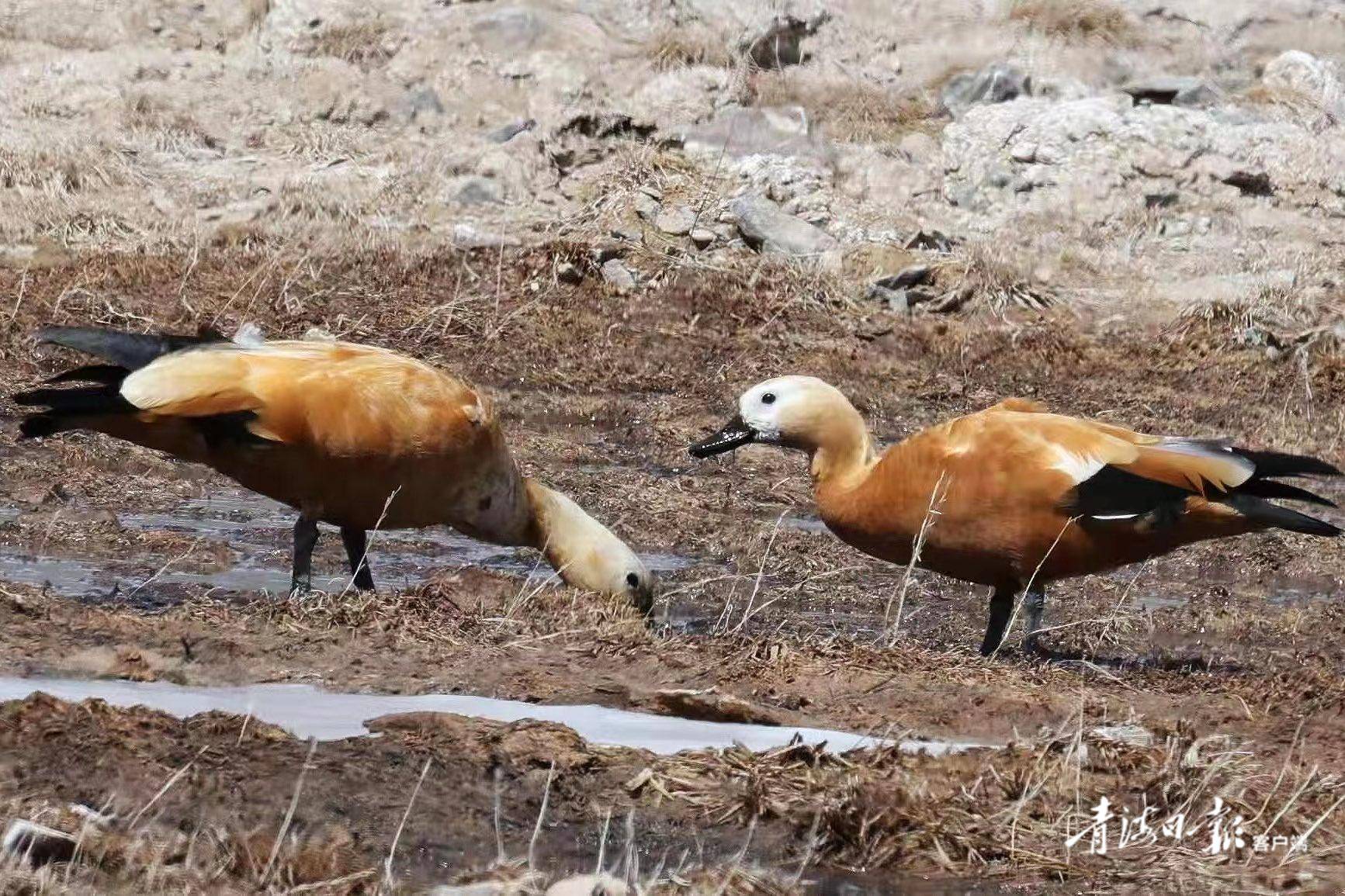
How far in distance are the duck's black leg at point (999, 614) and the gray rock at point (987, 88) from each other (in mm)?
10280

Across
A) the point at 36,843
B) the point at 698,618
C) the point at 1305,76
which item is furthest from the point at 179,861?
the point at 1305,76

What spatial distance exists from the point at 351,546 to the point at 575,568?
2.77ft

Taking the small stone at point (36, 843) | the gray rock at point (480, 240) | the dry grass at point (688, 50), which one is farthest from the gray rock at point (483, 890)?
the dry grass at point (688, 50)

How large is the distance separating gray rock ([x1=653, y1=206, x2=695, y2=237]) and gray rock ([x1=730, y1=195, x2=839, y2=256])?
317mm

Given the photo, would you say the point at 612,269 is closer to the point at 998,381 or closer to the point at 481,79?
the point at 998,381

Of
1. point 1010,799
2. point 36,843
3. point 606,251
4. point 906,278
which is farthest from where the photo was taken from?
point 906,278

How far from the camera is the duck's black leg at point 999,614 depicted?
24.4 feet

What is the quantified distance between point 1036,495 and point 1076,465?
17 cm

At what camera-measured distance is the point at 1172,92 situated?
17016mm

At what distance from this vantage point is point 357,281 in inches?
523

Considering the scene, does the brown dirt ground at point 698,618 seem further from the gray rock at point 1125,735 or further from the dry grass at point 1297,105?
the dry grass at point 1297,105

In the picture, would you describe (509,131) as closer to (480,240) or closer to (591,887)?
(480,240)

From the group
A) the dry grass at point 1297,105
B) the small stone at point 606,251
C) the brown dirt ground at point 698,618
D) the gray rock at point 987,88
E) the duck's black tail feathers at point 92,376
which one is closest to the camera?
the brown dirt ground at point 698,618

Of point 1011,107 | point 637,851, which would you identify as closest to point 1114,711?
point 637,851
